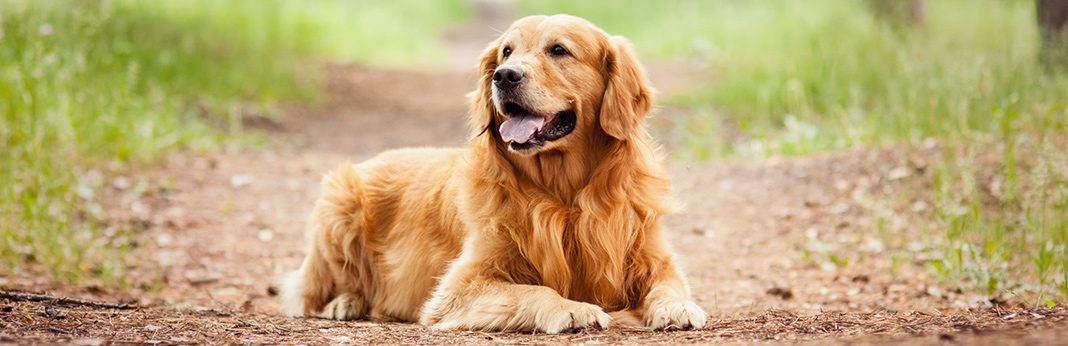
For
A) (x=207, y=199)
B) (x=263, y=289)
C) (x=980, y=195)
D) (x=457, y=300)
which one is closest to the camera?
(x=457, y=300)

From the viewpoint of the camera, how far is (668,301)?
147 inches

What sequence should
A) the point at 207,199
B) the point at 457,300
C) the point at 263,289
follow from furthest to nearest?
the point at 207,199 < the point at 263,289 < the point at 457,300

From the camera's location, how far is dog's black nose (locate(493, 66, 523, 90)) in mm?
3807

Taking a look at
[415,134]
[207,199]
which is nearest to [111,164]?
[207,199]

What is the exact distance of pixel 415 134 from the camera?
11016 millimetres

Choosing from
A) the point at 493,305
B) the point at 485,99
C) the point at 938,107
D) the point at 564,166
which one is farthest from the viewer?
the point at 938,107

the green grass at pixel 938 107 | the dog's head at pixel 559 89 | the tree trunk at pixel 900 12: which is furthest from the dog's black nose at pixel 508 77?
the tree trunk at pixel 900 12

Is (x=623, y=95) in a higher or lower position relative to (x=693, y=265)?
higher

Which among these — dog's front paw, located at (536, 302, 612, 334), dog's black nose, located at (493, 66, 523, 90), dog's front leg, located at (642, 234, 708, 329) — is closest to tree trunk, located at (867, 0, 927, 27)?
dog's front leg, located at (642, 234, 708, 329)

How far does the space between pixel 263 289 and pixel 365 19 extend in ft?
46.4

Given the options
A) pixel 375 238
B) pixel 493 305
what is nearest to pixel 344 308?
pixel 375 238

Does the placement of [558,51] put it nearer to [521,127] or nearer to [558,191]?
[521,127]

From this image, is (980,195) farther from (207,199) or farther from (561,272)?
(207,199)

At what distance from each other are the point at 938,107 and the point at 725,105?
3.65m
